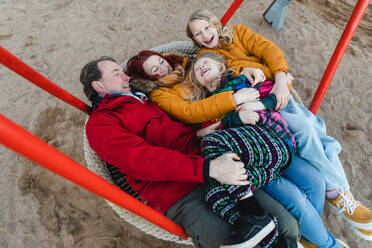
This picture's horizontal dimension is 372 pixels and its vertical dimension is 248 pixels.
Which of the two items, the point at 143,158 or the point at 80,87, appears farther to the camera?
the point at 80,87

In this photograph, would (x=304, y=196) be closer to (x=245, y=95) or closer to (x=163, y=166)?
(x=245, y=95)

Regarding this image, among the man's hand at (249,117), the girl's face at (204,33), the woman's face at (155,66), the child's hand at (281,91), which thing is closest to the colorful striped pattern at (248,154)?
the man's hand at (249,117)

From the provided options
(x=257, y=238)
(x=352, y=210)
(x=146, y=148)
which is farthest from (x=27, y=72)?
(x=352, y=210)

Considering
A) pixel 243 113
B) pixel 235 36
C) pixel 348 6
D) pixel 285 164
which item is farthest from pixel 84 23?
pixel 348 6

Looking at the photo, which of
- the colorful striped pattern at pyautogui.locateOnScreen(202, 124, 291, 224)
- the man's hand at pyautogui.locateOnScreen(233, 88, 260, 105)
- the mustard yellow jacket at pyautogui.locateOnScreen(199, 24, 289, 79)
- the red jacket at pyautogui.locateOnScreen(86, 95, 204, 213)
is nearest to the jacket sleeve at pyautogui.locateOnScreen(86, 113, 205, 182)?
the red jacket at pyautogui.locateOnScreen(86, 95, 204, 213)

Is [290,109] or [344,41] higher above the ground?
[344,41]

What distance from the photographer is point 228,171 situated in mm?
971

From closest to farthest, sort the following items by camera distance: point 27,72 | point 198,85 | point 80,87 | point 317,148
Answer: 1. point 27,72
2. point 317,148
3. point 198,85
4. point 80,87

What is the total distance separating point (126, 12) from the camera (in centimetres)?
322

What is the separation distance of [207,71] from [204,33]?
1.12 feet

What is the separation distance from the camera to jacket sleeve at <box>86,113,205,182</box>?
100cm

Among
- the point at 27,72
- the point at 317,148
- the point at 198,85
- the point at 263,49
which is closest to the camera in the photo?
the point at 27,72

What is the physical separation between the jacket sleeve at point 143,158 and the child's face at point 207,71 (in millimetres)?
574

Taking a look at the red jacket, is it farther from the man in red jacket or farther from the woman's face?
the woman's face
